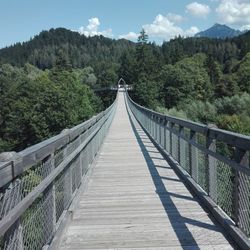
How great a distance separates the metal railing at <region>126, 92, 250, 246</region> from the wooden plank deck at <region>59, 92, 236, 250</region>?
29cm

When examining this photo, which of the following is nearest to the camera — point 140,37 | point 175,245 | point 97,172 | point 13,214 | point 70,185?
point 13,214

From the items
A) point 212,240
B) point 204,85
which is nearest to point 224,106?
point 204,85

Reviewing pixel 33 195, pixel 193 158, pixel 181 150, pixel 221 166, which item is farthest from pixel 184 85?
pixel 33 195

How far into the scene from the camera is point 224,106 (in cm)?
7462

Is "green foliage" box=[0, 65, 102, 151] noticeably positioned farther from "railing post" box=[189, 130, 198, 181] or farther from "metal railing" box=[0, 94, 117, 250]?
"metal railing" box=[0, 94, 117, 250]

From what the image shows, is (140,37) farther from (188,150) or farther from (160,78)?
(188,150)

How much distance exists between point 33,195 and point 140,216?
2.94 m

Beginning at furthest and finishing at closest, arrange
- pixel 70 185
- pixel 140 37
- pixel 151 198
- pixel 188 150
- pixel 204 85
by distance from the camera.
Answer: pixel 140 37, pixel 204 85, pixel 188 150, pixel 151 198, pixel 70 185

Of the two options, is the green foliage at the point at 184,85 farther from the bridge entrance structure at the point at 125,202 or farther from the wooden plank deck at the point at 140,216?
the bridge entrance structure at the point at 125,202

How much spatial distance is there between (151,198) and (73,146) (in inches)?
61.2

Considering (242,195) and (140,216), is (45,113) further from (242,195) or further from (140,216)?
(242,195)

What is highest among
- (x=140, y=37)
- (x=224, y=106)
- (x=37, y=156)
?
(x=140, y=37)

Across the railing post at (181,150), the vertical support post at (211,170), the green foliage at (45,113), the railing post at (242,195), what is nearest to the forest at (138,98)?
the green foliage at (45,113)

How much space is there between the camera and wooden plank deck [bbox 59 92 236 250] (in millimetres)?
5520
